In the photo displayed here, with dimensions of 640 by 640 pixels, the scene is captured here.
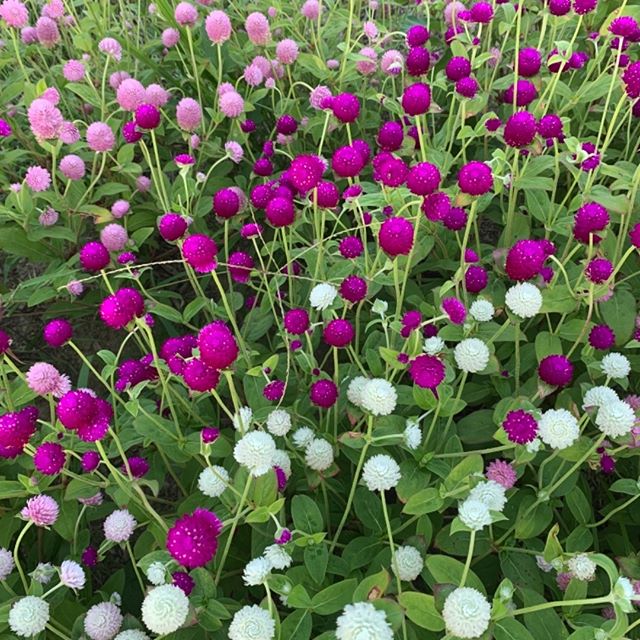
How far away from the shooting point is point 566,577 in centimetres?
130

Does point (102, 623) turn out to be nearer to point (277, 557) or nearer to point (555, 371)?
point (277, 557)

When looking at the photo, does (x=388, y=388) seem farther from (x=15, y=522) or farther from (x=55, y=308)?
(x=55, y=308)

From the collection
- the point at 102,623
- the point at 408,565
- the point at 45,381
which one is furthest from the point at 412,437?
the point at 45,381

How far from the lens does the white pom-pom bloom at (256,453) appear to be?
1.15 meters

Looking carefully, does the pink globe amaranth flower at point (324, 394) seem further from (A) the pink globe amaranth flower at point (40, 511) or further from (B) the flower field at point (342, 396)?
(A) the pink globe amaranth flower at point (40, 511)

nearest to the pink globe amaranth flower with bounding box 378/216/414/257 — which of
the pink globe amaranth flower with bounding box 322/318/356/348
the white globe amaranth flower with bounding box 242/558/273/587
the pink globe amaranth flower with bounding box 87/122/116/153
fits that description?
the pink globe amaranth flower with bounding box 322/318/356/348

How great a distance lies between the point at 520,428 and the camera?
3.96ft

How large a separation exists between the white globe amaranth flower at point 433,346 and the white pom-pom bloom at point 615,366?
1.26 feet

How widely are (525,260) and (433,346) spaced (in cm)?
26

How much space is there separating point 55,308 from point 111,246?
0.46 meters

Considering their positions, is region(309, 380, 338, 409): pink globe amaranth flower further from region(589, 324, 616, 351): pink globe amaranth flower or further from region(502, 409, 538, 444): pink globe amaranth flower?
region(589, 324, 616, 351): pink globe amaranth flower

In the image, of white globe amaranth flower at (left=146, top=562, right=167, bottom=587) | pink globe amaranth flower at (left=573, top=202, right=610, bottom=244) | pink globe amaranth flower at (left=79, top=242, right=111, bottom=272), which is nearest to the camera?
white globe amaranth flower at (left=146, top=562, right=167, bottom=587)

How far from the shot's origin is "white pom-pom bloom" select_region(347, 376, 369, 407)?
1433mm

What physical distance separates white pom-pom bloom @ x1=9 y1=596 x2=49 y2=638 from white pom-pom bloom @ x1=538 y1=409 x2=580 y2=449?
992 mm
